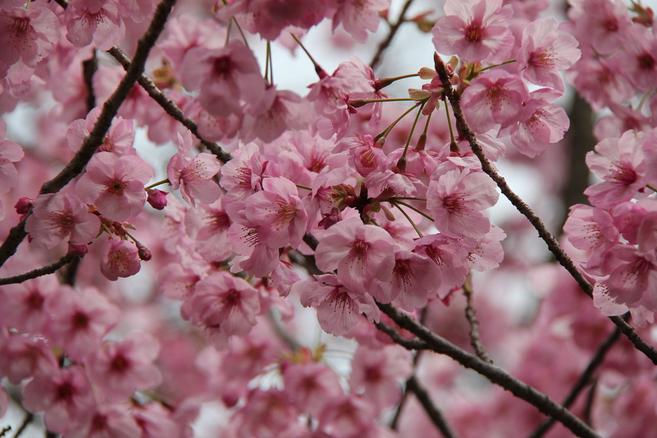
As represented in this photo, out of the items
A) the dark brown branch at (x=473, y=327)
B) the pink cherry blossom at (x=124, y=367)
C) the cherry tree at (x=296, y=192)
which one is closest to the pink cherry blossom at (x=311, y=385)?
the cherry tree at (x=296, y=192)

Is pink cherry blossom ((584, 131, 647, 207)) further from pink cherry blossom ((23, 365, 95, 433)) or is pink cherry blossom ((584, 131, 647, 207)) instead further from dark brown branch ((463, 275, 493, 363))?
pink cherry blossom ((23, 365, 95, 433))

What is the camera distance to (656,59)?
7.28 feet

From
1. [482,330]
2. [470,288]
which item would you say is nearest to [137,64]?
[470,288]

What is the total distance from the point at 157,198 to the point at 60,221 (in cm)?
22

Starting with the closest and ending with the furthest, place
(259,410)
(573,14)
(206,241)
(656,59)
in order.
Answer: (206,241), (656,59), (573,14), (259,410)

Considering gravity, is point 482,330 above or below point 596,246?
above

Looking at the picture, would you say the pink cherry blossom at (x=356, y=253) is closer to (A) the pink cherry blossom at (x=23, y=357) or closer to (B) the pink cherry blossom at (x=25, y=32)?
(B) the pink cherry blossom at (x=25, y=32)

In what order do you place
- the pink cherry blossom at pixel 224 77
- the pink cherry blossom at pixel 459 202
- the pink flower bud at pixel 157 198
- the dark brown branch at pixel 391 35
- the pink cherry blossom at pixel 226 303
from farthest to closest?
the dark brown branch at pixel 391 35 < the pink cherry blossom at pixel 226 303 < the pink flower bud at pixel 157 198 < the pink cherry blossom at pixel 459 202 < the pink cherry blossom at pixel 224 77

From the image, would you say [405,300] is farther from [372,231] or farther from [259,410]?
[259,410]

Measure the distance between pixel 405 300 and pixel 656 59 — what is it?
1.15m

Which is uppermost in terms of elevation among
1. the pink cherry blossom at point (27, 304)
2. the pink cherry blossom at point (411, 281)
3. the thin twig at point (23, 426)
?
the pink cherry blossom at point (411, 281)

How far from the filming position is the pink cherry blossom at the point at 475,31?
170 centimetres

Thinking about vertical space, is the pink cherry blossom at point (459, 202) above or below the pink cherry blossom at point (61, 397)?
above

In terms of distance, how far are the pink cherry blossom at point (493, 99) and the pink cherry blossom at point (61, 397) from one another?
142cm
